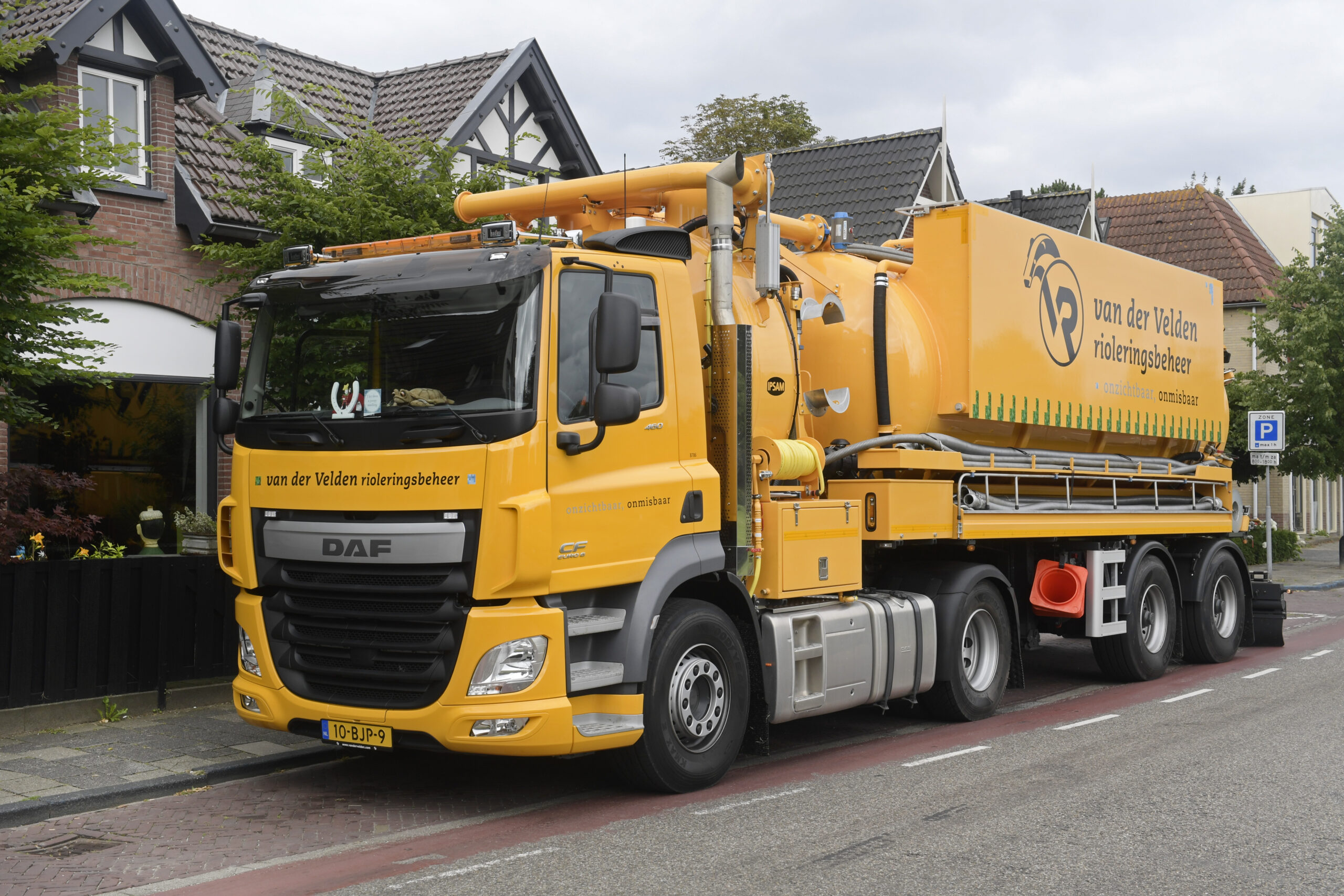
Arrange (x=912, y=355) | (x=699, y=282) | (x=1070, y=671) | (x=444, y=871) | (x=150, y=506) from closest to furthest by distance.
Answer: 1. (x=444, y=871)
2. (x=699, y=282)
3. (x=912, y=355)
4. (x=1070, y=671)
5. (x=150, y=506)

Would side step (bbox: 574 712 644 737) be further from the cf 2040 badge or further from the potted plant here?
the potted plant

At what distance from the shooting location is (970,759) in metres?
8.20

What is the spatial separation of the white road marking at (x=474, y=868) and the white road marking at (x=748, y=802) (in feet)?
3.18

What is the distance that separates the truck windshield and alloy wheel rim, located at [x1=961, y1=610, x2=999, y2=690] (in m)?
4.73

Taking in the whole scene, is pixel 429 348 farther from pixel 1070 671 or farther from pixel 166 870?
pixel 1070 671

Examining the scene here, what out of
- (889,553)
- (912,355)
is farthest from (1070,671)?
(912,355)

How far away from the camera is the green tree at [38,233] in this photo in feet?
25.6

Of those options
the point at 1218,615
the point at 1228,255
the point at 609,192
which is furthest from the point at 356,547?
the point at 1228,255

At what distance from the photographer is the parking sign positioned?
2189 centimetres

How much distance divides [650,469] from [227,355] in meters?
2.59

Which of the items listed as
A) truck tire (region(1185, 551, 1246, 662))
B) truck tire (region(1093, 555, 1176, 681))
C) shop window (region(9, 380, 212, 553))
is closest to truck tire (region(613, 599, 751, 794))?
truck tire (region(1093, 555, 1176, 681))

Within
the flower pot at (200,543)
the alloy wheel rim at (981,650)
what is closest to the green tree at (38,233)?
the flower pot at (200,543)

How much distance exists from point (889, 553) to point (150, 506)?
8.52 meters

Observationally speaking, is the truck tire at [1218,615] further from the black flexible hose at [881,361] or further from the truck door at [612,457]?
the truck door at [612,457]
